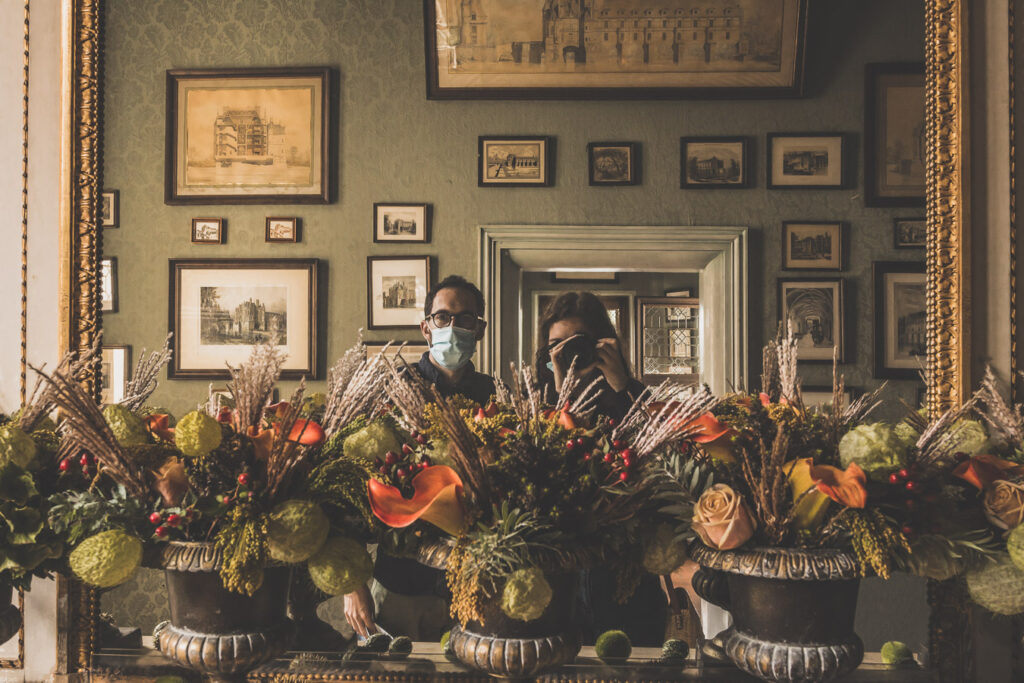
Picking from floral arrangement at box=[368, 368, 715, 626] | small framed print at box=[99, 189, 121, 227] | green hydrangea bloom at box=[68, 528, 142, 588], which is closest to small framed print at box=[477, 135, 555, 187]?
floral arrangement at box=[368, 368, 715, 626]

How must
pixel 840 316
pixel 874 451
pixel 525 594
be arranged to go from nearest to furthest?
pixel 525 594 → pixel 874 451 → pixel 840 316

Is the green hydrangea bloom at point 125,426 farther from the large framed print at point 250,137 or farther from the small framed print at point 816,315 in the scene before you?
the small framed print at point 816,315

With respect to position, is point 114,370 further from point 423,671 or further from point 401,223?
point 423,671

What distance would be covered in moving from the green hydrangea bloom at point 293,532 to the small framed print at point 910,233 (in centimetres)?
98

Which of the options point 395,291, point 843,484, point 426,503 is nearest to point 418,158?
point 395,291

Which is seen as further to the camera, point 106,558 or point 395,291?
point 395,291

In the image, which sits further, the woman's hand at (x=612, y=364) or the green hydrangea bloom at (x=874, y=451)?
the woman's hand at (x=612, y=364)

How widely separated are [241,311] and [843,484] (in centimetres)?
91

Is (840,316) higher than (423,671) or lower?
higher

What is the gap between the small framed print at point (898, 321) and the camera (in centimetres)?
111

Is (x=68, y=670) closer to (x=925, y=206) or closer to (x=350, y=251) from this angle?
(x=350, y=251)

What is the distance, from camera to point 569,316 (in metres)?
1.12

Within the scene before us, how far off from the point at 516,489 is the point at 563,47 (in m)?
0.72

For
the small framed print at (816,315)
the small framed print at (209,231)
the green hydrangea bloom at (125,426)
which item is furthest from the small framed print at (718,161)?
the green hydrangea bloom at (125,426)
